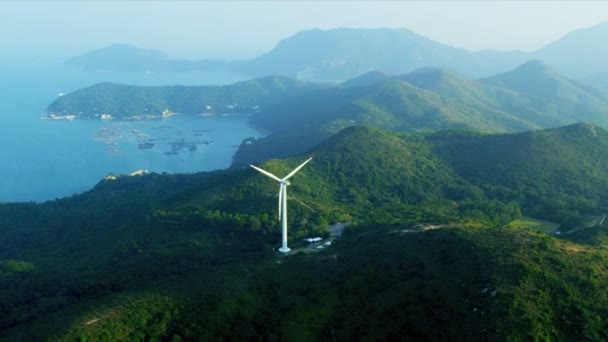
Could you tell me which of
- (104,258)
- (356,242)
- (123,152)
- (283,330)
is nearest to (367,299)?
(283,330)

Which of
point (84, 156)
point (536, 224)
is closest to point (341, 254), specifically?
point (536, 224)

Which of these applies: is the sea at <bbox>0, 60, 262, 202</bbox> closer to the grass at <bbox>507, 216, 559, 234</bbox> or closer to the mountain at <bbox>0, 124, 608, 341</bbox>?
the mountain at <bbox>0, 124, 608, 341</bbox>

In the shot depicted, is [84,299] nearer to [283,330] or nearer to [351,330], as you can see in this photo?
[283,330]

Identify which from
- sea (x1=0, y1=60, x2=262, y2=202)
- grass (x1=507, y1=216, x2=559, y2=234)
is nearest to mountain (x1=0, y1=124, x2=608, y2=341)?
grass (x1=507, y1=216, x2=559, y2=234)

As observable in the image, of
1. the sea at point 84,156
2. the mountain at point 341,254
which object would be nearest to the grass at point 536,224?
the mountain at point 341,254

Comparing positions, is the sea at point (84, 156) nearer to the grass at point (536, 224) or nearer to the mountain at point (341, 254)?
the mountain at point (341, 254)

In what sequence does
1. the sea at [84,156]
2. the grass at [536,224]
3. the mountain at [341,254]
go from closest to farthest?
1. the mountain at [341,254]
2. the grass at [536,224]
3. the sea at [84,156]
